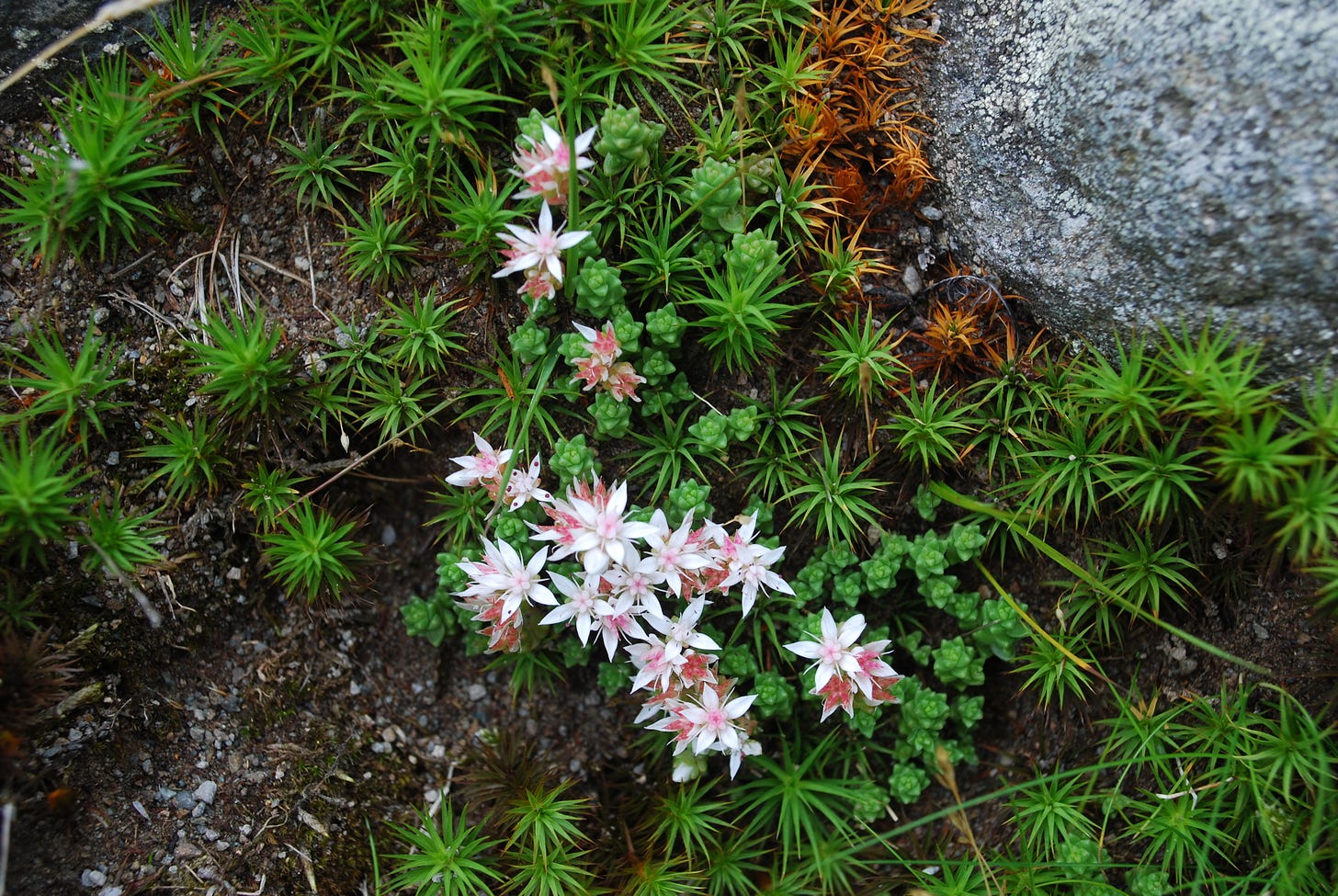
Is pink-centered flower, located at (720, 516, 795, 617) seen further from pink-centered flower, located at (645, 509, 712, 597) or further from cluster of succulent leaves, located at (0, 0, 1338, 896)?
cluster of succulent leaves, located at (0, 0, 1338, 896)

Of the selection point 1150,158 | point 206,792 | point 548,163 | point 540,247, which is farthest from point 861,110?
point 206,792

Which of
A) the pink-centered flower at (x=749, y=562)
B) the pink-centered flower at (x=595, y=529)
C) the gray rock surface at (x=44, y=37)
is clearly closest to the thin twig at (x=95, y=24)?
the gray rock surface at (x=44, y=37)

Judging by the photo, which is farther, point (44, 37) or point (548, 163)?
point (44, 37)

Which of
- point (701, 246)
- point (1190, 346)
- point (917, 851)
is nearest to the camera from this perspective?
point (1190, 346)

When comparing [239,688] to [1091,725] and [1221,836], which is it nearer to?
[1091,725]

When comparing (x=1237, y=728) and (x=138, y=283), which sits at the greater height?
(x=138, y=283)

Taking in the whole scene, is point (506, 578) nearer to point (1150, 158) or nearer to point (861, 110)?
point (861, 110)

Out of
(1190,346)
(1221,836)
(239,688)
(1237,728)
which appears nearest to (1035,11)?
(1190,346)
